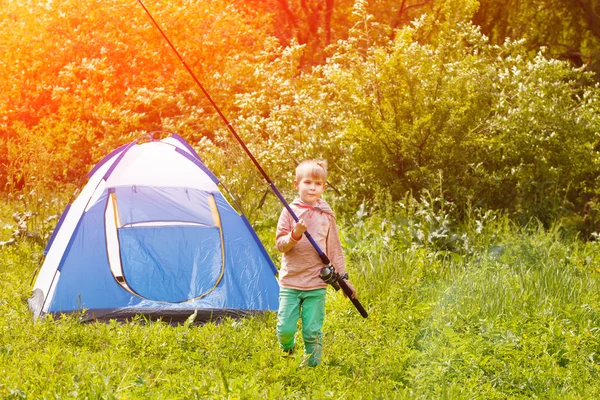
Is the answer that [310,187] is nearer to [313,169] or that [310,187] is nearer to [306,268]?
[313,169]

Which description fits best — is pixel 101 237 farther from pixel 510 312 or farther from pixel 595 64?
pixel 595 64

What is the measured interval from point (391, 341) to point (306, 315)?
0.72 m

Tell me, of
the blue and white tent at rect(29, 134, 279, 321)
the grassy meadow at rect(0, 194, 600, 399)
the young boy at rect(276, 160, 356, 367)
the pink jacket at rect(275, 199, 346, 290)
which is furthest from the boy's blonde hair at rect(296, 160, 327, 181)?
the blue and white tent at rect(29, 134, 279, 321)

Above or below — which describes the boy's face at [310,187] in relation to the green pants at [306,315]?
above

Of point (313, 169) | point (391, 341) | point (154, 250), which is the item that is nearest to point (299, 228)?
point (313, 169)

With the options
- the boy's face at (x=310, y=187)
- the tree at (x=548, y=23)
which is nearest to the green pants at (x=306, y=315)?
the boy's face at (x=310, y=187)

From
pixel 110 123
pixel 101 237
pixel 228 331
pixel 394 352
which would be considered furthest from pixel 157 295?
pixel 110 123

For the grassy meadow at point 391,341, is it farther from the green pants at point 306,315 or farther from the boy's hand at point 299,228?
the boy's hand at point 299,228

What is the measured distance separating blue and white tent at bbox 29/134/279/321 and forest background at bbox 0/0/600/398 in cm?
45

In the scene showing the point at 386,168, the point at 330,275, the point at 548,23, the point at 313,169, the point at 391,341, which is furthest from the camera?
the point at 548,23

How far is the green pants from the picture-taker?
14.9 ft

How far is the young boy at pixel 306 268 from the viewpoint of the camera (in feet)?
14.9

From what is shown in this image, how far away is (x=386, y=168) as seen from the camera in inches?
320

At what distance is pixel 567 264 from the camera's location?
6.52m
